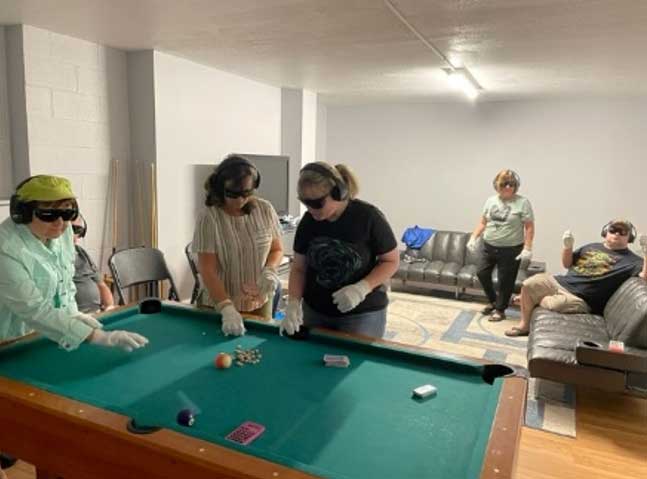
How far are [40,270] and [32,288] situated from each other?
106 millimetres

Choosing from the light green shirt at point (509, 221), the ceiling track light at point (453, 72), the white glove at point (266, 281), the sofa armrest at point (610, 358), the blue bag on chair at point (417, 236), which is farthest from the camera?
the blue bag on chair at point (417, 236)

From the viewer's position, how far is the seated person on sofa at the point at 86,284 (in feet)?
10.4

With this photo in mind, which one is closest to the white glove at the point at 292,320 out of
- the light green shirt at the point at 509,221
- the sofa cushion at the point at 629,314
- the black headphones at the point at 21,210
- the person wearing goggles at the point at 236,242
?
the person wearing goggles at the point at 236,242

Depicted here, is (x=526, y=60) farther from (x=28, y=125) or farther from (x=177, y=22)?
(x=28, y=125)

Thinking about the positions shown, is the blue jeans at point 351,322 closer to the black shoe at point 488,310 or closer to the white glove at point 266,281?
the white glove at point 266,281

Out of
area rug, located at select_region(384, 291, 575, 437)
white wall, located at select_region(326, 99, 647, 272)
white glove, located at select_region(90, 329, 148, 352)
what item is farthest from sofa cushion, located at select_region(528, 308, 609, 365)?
white wall, located at select_region(326, 99, 647, 272)

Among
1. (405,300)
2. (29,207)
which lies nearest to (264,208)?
Result: (29,207)

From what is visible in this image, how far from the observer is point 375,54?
4.16m

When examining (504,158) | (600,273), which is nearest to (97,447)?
(600,273)

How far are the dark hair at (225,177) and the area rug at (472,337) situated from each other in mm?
1718

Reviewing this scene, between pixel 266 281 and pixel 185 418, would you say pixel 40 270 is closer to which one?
pixel 185 418

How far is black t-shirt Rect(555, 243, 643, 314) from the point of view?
3926 millimetres

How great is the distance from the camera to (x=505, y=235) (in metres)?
4.93

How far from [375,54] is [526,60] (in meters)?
1.29
